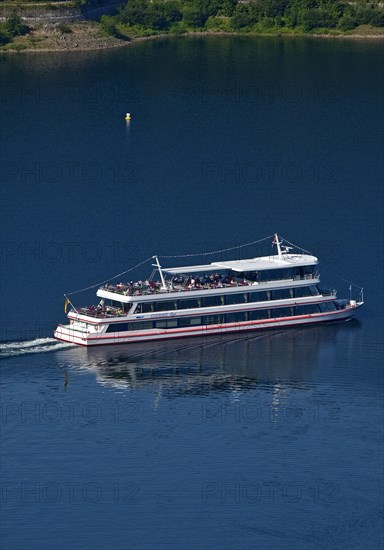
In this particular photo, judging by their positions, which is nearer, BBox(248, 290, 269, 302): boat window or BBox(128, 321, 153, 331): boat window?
BBox(128, 321, 153, 331): boat window

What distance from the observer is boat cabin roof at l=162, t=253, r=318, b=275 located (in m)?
170

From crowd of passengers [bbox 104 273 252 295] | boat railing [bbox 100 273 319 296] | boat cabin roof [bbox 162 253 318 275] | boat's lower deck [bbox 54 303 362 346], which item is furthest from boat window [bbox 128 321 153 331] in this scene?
boat cabin roof [bbox 162 253 318 275]

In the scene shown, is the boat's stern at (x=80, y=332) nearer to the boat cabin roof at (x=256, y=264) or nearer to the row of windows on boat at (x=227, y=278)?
the row of windows on boat at (x=227, y=278)

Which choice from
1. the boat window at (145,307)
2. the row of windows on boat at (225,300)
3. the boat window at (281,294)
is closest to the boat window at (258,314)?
the row of windows on boat at (225,300)

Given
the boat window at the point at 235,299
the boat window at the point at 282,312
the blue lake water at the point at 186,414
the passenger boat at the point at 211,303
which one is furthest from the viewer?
the boat window at the point at 282,312

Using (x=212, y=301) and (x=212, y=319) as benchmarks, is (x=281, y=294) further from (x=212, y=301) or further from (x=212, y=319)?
(x=212, y=319)

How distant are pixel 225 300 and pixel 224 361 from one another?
9871mm

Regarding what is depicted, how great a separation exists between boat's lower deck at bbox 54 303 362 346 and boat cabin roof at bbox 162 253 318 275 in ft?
14.5

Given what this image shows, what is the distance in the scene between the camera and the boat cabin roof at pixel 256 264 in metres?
170

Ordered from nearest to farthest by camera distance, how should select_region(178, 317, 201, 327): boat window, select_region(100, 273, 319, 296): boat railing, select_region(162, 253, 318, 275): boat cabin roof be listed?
select_region(100, 273, 319, 296): boat railing
select_region(178, 317, 201, 327): boat window
select_region(162, 253, 318, 275): boat cabin roof

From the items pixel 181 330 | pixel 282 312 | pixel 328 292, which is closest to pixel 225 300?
pixel 181 330

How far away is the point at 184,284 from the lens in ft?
557

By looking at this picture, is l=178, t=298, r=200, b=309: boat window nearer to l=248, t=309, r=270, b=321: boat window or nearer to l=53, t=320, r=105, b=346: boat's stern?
l=248, t=309, r=270, b=321: boat window

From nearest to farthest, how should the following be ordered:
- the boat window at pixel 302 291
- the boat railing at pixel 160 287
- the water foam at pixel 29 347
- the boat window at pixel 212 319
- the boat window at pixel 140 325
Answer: the water foam at pixel 29 347, the boat window at pixel 140 325, the boat railing at pixel 160 287, the boat window at pixel 212 319, the boat window at pixel 302 291
